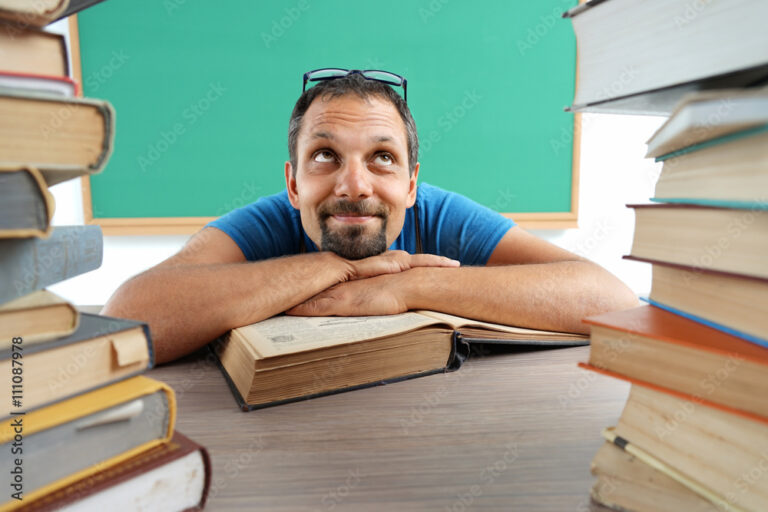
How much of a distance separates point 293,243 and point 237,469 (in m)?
0.94

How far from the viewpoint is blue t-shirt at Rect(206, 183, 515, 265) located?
125 centimetres

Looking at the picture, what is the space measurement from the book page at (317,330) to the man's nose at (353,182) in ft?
1.03

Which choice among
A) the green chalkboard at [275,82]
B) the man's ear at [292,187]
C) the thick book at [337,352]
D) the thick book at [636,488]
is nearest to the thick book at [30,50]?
the thick book at [337,352]

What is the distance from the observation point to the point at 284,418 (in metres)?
0.50

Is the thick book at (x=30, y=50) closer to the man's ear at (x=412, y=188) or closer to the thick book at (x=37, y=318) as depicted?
the thick book at (x=37, y=318)

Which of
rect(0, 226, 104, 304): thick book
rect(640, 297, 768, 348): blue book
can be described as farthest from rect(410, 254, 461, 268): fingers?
rect(0, 226, 104, 304): thick book

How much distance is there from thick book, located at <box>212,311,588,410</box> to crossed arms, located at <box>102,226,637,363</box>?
7cm

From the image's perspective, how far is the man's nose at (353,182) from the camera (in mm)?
1011

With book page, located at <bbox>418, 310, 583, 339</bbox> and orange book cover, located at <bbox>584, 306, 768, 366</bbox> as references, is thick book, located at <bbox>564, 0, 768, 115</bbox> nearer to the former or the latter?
orange book cover, located at <bbox>584, 306, 768, 366</bbox>

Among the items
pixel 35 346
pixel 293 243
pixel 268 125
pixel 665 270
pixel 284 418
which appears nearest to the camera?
pixel 35 346

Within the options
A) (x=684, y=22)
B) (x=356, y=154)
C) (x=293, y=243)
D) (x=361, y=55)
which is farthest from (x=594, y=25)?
(x=361, y=55)

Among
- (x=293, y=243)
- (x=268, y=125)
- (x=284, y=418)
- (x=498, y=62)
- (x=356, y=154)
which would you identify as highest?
(x=498, y=62)

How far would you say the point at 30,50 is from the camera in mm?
264

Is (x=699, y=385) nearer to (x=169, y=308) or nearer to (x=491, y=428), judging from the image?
(x=491, y=428)
